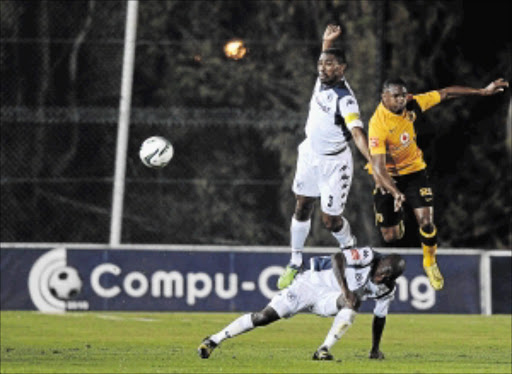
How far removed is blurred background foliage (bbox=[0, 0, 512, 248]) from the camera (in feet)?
76.9

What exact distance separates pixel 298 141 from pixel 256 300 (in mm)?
2809

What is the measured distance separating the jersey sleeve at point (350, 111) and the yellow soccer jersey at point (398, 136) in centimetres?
132

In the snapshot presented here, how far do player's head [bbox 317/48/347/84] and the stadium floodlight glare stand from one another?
349 inches

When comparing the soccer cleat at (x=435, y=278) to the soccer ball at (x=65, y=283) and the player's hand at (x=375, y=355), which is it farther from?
the soccer ball at (x=65, y=283)

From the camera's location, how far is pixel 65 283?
21.4 metres

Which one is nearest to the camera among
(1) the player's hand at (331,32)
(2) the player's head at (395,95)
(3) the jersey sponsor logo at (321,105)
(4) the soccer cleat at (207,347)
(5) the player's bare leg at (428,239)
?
(4) the soccer cleat at (207,347)

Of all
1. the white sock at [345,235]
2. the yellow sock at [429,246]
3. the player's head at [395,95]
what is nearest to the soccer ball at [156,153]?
the white sock at [345,235]

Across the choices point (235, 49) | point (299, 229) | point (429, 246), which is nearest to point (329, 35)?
point (299, 229)

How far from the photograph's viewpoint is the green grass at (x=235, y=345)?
14023 millimetres

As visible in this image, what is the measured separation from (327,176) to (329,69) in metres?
1.33

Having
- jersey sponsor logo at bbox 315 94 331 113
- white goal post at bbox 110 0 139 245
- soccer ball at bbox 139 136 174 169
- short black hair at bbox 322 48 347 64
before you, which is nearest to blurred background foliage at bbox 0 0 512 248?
white goal post at bbox 110 0 139 245

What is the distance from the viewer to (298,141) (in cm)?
2333

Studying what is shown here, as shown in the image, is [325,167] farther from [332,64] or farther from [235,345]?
[235,345]

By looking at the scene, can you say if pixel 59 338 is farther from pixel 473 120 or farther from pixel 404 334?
pixel 473 120
